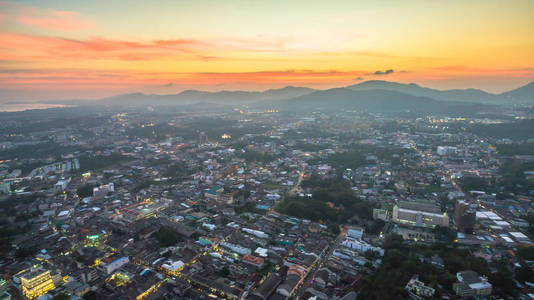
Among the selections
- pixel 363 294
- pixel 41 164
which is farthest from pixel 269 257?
pixel 41 164

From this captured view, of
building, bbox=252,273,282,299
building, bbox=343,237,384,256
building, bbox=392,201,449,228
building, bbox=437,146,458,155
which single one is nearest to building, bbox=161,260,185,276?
building, bbox=252,273,282,299

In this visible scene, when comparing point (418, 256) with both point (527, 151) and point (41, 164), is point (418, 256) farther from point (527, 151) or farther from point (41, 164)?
point (41, 164)

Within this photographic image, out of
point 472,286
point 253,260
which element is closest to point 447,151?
point 472,286

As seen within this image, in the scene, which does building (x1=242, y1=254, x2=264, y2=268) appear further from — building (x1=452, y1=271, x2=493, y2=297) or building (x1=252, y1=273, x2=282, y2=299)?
building (x1=452, y1=271, x2=493, y2=297)

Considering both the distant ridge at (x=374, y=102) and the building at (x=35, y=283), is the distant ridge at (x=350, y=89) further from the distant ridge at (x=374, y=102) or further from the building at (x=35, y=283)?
the building at (x=35, y=283)

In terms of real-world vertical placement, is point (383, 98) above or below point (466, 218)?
below

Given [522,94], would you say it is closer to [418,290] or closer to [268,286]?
[418,290]

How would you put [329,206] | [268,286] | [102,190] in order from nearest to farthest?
[268,286] → [329,206] → [102,190]
